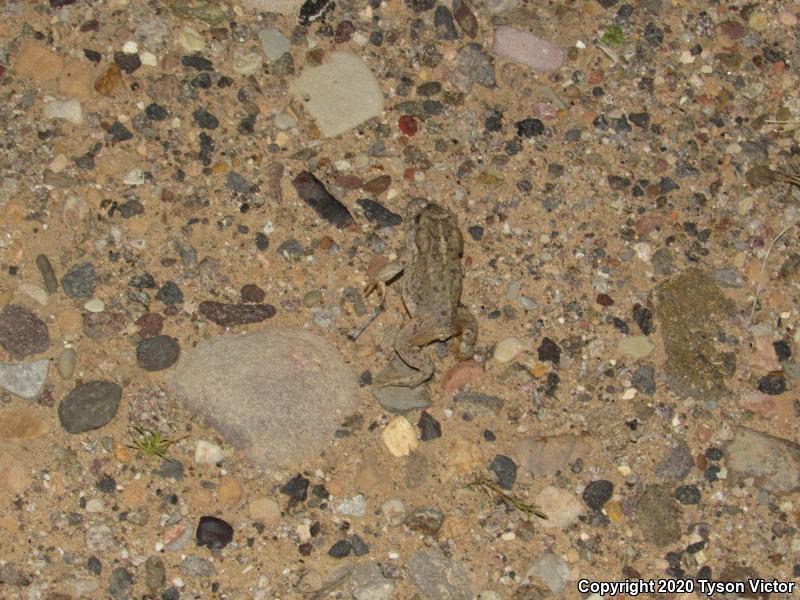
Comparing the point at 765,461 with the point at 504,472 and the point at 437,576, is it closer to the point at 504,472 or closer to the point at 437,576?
the point at 504,472

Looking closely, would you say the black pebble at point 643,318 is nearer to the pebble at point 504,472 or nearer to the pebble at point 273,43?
the pebble at point 504,472

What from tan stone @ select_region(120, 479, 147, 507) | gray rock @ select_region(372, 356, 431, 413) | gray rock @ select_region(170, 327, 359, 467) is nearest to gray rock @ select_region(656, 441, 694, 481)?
gray rock @ select_region(372, 356, 431, 413)

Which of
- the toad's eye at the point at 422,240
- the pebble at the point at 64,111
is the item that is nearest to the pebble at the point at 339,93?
the toad's eye at the point at 422,240

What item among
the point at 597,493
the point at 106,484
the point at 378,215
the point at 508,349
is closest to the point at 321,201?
the point at 378,215

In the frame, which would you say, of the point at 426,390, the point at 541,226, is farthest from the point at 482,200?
the point at 426,390

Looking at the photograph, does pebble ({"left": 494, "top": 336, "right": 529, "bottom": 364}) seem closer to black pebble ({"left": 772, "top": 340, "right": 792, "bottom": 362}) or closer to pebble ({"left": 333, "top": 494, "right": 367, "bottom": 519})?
pebble ({"left": 333, "top": 494, "right": 367, "bottom": 519})

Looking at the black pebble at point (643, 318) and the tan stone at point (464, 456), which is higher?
the black pebble at point (643, 318)
